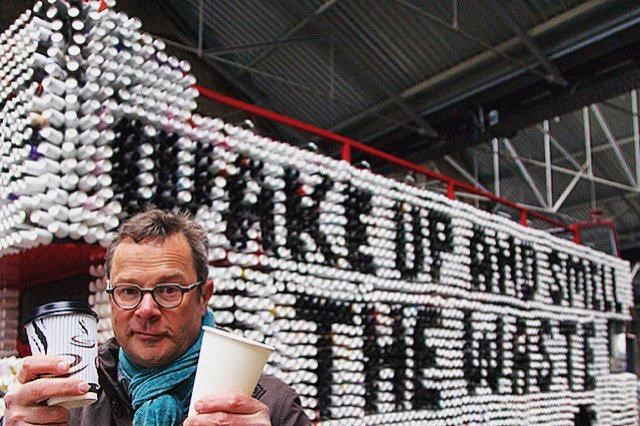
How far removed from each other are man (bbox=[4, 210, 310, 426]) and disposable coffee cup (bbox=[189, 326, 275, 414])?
0.93 feet

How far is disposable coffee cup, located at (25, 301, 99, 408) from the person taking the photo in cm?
149

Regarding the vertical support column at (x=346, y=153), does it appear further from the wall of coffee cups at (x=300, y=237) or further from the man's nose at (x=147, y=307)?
the man's nose at (x=147, y=307)

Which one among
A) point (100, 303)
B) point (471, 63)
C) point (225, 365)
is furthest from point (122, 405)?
point (471, 63)

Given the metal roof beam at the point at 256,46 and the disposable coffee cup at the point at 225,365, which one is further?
the metal roof beam at the point at 256,46

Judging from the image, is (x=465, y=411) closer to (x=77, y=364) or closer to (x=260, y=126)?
(x=77, y=364)

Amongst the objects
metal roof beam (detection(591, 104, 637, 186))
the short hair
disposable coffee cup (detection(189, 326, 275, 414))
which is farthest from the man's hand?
metal roof beam (detection(591, 104, 637, 186))

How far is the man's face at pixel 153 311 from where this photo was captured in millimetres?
1692

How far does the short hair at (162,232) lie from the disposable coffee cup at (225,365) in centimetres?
46

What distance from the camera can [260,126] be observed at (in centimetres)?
1404

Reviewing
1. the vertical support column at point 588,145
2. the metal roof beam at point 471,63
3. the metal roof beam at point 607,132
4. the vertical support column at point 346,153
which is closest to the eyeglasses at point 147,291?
the vertical support column at point 346,153

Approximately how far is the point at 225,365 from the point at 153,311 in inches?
15.4

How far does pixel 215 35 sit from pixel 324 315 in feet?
Answer: 24.2

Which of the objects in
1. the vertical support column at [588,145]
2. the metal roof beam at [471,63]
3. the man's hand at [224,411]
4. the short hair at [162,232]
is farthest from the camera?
the vertical support column at [588,145]

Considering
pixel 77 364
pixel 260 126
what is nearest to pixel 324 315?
pixel 77 364
